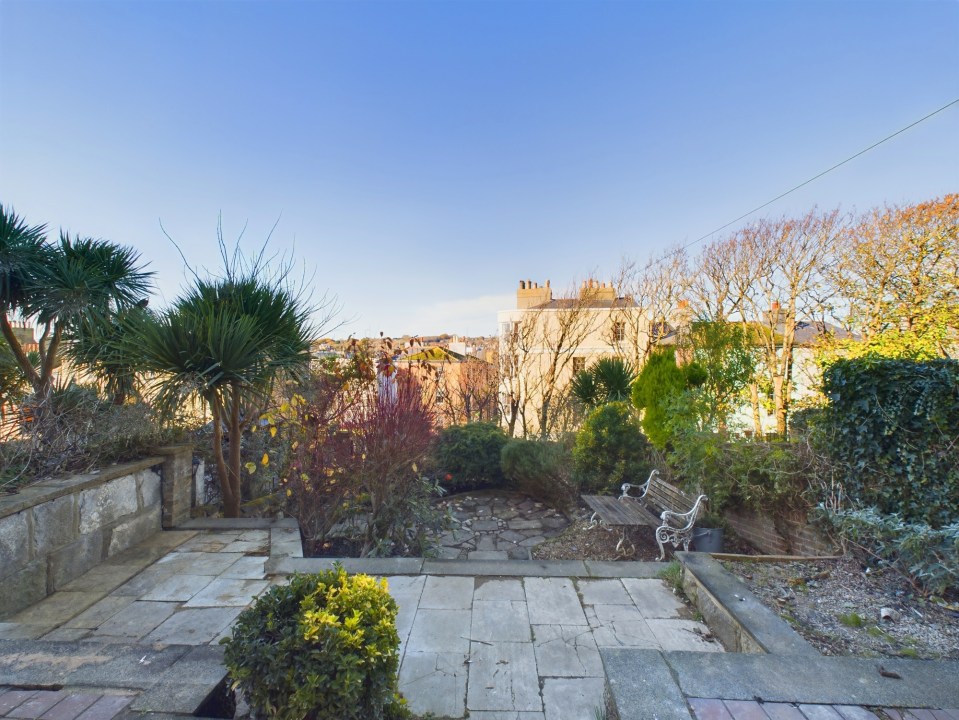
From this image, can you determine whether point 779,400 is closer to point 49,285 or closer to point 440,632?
point 440,632

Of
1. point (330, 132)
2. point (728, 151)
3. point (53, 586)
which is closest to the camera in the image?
point (53, 586)

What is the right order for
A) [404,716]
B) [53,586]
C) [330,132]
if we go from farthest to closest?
[330,132]
[53,586]
[404,716]

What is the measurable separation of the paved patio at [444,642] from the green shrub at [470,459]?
11.7ft

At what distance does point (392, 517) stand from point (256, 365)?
180 cm

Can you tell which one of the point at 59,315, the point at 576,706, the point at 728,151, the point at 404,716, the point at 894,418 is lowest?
the point at 576,706

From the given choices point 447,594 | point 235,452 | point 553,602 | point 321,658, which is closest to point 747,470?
point 553,602

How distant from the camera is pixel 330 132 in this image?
22.3 feet

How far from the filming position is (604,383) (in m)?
8.77

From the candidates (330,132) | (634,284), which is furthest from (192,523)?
(634,284)

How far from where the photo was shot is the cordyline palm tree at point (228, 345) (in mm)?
3658

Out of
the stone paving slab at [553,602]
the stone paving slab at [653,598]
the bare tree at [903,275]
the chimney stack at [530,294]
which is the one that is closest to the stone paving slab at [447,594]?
the stone paving slab at [553,602]

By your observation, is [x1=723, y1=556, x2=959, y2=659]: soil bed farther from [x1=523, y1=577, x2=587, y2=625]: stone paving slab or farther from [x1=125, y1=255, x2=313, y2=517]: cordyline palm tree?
[x1=125, y1=255, x2=313, y2=517]: cordyline palm tree

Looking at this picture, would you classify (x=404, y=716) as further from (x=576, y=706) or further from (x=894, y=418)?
(x=894, y=418)

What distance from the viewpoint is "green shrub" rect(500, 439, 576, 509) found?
637 cm
